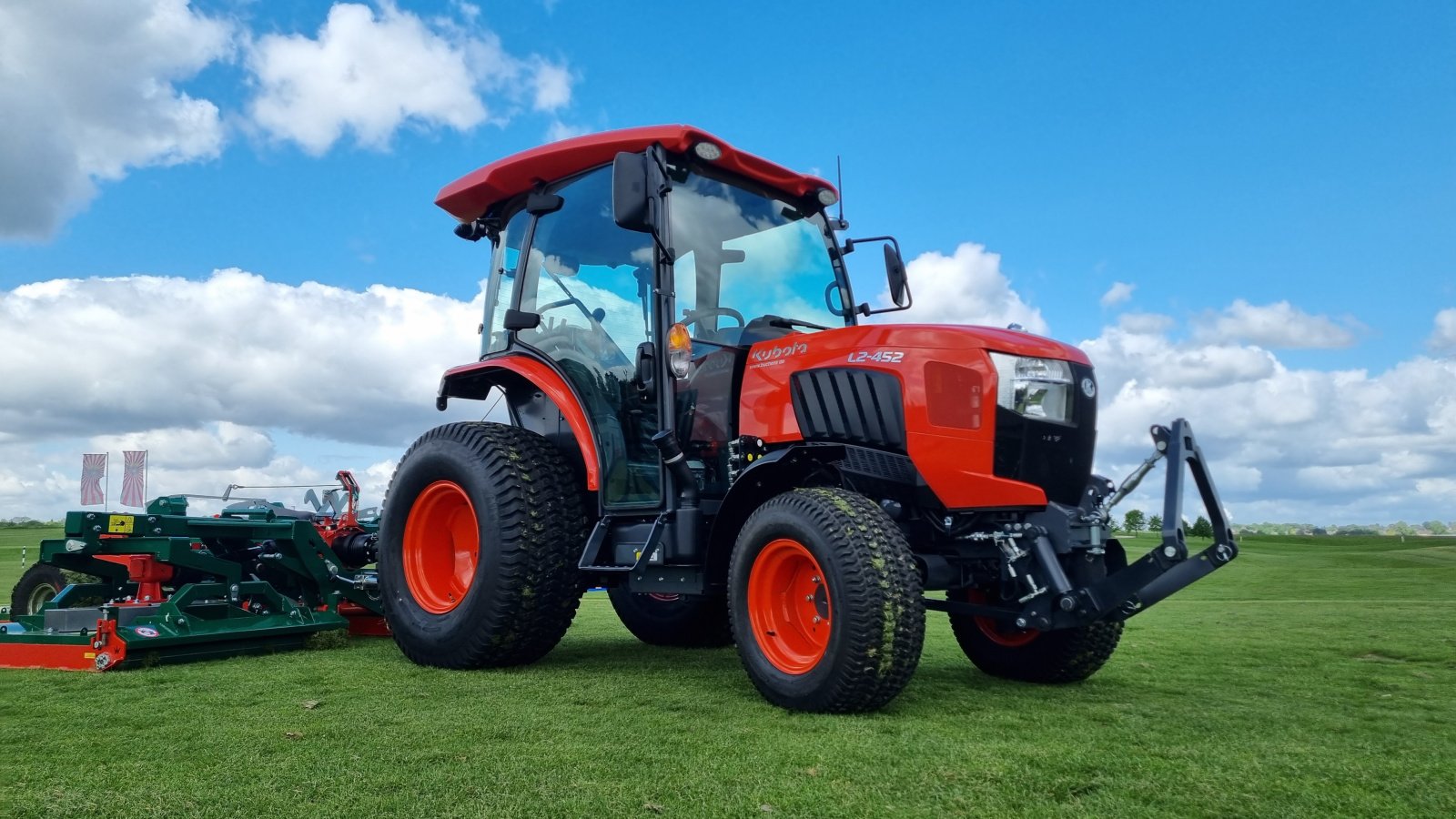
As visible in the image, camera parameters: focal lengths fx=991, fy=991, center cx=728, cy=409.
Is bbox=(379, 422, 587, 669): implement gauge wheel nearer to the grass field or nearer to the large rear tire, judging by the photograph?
the grass field

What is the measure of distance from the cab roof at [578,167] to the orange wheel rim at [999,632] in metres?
2.47

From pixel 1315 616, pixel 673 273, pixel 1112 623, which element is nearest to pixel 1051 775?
pixel 1112 623

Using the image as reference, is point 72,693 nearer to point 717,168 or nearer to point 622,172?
point 622,172

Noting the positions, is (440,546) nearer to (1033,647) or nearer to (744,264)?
(744,264)

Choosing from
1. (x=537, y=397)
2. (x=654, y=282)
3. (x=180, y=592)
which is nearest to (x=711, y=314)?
(x=654, y=282)

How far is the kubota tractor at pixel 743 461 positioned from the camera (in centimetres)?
402

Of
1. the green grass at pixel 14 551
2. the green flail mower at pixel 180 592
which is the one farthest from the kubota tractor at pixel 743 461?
the green grass at pixel 14 551

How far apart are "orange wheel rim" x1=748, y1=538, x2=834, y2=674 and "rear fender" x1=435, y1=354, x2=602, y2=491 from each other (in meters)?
1.29

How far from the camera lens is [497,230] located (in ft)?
20.7

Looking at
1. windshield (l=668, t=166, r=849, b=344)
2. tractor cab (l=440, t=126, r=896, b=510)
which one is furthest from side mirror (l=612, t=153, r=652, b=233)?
windshield (l=668, t=166, r=849, b=344)

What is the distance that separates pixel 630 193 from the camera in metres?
4.61

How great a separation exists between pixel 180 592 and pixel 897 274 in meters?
4.41

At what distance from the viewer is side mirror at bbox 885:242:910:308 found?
5809 mm

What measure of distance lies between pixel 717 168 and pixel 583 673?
276cm
